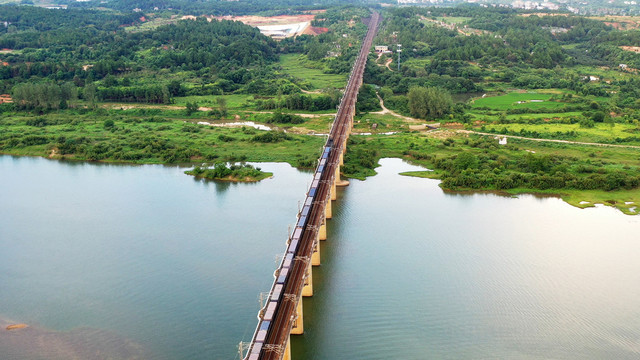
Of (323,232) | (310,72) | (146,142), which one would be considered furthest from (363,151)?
(310,72)

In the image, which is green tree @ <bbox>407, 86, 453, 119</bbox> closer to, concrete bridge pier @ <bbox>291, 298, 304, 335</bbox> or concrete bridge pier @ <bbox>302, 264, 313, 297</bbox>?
concrete bridge pier @ <bbox>302, 264, 313, 297</bbox>

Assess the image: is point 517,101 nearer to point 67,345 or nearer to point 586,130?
point 586,130

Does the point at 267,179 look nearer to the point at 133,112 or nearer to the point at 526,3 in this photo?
the point at 133,112

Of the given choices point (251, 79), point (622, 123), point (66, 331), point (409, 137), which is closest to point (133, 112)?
point (251, 79)

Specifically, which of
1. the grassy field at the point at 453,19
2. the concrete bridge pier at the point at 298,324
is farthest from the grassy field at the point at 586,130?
the grassy field at the point at 453,19

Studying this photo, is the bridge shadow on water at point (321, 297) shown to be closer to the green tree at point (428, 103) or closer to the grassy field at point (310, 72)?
the green tree at point (428, 103)

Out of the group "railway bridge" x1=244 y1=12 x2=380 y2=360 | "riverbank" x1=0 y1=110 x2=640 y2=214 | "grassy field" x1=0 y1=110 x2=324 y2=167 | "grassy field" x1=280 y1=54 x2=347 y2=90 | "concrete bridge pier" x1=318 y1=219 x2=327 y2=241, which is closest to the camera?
"railway bridge" x1=244 y1=12 x2=380 y2=360

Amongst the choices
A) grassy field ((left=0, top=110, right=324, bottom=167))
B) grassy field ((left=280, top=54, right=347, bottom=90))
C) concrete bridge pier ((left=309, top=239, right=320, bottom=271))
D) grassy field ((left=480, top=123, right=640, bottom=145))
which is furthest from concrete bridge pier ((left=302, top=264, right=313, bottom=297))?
grassy field ((left=280, top=54, right=347, bottom=90))
